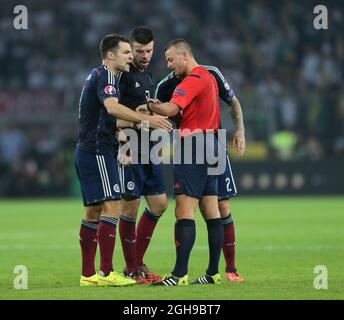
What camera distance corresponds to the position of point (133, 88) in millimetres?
11234

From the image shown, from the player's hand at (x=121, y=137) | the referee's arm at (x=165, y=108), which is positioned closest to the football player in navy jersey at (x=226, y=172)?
the player's hand at (x=121, y=137)

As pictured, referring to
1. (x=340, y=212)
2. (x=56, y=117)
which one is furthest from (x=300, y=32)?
(x=340, y=212)

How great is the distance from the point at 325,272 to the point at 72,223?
30.2ft

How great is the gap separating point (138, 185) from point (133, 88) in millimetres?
1033

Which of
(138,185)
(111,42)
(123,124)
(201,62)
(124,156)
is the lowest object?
(138,185)

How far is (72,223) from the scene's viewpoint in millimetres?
19422

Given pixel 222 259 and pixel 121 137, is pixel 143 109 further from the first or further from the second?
pixel 222 259

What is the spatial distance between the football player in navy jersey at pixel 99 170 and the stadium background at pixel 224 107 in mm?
4811

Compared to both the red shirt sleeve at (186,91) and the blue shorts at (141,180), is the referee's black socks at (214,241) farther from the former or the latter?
the red shirt sleeve at (186,91)

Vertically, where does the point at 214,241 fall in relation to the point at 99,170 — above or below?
below

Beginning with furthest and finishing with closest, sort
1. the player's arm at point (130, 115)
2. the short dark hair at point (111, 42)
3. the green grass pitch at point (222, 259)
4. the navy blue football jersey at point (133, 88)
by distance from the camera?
1. the navy blue football jersey at point (133, 88)
2. the short dark hair at point (111, 42)
3. the player's arm at point (130, 115)
4. the green grass pitch at point (222, 259)

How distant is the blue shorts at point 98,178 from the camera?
10.3 m

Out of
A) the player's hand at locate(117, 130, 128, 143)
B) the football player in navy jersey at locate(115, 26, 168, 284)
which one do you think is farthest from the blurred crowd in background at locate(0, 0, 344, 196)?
the player's hand at locate(117, 130, 128, 143)

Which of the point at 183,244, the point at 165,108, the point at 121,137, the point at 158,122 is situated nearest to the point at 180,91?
the point at 165,108
